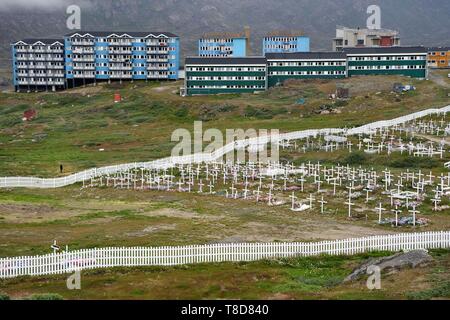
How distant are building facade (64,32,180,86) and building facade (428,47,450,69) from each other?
56879 millimetres

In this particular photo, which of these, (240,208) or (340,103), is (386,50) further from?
(240,208)

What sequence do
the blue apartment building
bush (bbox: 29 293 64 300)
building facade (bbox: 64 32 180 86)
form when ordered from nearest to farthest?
bush (bbox: 29 293 64 300)
building facade (bbox: 64 32 180 86)
the blue apartment building

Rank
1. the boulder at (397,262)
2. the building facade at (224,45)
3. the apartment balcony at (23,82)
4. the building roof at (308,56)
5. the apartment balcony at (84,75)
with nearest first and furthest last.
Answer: the boulder at (397,262), the building roof at (308,56), the apartment balcony at (84,75), the apartment balcony at (23,82), the building facade at (224,45)

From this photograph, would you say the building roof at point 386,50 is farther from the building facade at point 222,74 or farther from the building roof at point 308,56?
the building facade at point 222,74

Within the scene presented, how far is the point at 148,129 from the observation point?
113 m

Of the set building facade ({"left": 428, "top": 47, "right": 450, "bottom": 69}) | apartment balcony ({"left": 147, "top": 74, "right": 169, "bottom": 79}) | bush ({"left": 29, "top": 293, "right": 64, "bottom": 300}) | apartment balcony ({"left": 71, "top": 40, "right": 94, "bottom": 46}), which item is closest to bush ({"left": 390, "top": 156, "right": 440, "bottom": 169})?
bush ({"left": 29, "top": 293, "right": 64, "bottom": 300})

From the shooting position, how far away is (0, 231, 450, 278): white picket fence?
37750mm

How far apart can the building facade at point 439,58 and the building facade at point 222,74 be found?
1968 inches

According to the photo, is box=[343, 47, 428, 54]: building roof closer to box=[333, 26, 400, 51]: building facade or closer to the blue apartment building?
box=[333, 26, 400, 51]: building facade

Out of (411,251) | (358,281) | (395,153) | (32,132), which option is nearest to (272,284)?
(358,281)

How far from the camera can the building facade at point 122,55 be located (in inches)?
6270

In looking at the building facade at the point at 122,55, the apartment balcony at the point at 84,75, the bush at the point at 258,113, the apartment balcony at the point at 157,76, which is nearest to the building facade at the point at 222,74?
the bush at the point at 258,113
